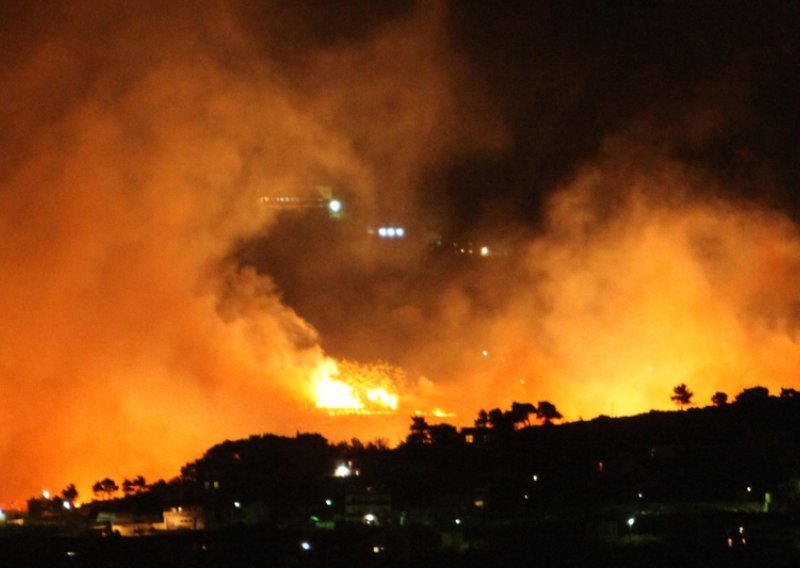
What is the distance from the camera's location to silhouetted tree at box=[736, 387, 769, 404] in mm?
27031

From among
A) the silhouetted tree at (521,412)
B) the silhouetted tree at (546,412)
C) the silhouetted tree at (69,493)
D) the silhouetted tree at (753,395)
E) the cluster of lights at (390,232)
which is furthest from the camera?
the cluster of lights at (390,232)

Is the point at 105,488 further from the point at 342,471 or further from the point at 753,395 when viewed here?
the point at 753,395

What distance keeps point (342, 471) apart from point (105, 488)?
574 centimetres

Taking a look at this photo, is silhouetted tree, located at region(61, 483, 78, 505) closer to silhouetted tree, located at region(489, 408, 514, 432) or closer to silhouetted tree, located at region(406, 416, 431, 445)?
silhouetted tree, located at region(406, 416, 431, 445)

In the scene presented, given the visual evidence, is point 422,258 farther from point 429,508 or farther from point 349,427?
point 429,508

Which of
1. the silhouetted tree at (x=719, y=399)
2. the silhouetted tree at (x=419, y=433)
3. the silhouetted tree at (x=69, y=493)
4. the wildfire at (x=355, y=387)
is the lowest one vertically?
the silhouetted tree at (x=69, y=493)

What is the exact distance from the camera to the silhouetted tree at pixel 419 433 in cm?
2823

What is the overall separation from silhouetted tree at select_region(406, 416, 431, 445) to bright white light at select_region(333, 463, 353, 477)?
2.61m

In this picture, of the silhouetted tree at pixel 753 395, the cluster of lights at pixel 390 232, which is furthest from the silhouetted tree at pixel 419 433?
the cluster of lights at pixel 390 232

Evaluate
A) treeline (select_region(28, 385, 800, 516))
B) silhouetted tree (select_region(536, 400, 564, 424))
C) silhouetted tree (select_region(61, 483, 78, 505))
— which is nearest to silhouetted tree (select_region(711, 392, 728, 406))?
treeline (select_region(28, 385, 800, 516))

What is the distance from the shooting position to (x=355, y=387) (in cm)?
3219

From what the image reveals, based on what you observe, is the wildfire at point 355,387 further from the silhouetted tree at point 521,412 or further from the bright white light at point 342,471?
the bright white light at point 342,471

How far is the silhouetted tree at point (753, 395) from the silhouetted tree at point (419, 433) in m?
7.85

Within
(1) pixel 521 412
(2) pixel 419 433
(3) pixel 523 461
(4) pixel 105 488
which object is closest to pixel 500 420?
(1) pixel 521 412
